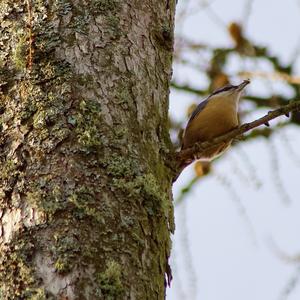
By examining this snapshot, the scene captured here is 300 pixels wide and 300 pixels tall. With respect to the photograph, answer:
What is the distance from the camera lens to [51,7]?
204 cm

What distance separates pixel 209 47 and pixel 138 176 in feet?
6.41

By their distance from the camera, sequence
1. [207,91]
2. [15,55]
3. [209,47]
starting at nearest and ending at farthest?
[15,55] → [209,47] → [207,91]

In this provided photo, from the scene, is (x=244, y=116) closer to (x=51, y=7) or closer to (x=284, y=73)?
(x=284, y=73)

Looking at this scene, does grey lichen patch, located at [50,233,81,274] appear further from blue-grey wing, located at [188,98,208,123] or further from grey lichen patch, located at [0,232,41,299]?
blue-grey wing, located at [188,98,208,123]

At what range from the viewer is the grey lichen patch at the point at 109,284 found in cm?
159

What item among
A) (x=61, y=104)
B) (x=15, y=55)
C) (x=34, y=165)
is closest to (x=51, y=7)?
(x=15, y=55)

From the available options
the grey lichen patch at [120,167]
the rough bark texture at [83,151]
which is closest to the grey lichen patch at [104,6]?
the rough bark texture at [83,151]

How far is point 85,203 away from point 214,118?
5.80 ft

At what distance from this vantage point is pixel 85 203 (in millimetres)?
1703

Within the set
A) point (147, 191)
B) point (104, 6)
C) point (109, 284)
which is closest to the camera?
point (109, 284)

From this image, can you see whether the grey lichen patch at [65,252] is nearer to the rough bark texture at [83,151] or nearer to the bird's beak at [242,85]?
the rough bark texture at [83,151]

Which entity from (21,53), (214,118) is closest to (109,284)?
(21,53)

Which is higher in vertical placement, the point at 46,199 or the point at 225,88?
the point at 225,88

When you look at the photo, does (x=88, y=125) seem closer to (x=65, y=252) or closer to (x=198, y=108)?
(x=65, y=252)
